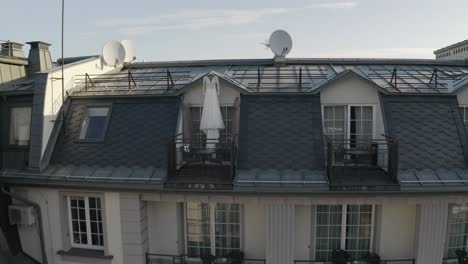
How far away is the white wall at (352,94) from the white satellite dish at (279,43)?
5236mm

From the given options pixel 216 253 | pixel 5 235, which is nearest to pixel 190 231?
pixel 216 253

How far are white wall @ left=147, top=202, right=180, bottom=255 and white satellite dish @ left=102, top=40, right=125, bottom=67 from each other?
8.54m

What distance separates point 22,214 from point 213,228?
710cm

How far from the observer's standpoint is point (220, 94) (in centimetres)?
1270

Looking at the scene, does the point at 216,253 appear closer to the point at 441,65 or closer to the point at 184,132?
the point at 184,132

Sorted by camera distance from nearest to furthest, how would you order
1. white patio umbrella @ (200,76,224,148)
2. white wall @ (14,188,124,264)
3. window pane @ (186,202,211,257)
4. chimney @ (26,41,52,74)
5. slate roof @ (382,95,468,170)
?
slate roof @ (382,95,468,170) → white patio umbrella @ (200,76,224,148) → white wall @ (14,188,124,264) → window pane @ (186,202,211,257) → chimney @ (26,41,52,74)

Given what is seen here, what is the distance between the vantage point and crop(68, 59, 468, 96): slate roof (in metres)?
13.0

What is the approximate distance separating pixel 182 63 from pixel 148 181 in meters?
8.85

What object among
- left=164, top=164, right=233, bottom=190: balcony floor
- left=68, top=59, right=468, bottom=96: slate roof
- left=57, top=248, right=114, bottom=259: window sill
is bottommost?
left=57, top=248, right=114, bottom=259: window sill

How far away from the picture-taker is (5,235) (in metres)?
12.7

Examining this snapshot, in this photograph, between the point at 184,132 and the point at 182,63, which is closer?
the point at 184,132

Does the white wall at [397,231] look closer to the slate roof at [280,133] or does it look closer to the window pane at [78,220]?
the slate roof at [280,133]

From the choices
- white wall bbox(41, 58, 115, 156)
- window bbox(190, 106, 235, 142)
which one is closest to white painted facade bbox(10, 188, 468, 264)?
white wall bbox(41, 58, 115, 156)

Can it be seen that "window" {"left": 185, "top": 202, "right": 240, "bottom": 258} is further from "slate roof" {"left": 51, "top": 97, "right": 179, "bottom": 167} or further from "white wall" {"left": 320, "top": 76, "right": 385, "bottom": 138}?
"white wall" {"left": 320, "top": 76, "right": 385, "bottom": 138}
